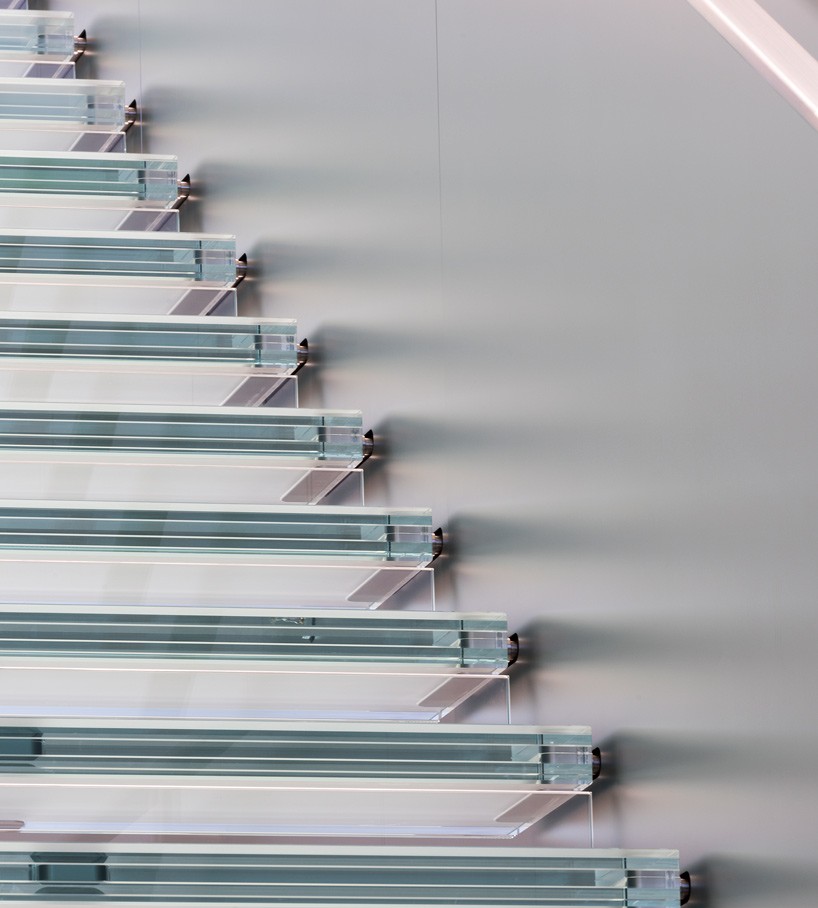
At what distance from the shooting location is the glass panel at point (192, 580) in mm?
2109

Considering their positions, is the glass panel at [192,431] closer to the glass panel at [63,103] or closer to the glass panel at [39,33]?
the glass panel at [63,103]

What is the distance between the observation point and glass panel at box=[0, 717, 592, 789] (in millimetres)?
1751

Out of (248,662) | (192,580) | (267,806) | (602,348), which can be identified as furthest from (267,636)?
(602,348)

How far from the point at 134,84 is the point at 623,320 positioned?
222cm

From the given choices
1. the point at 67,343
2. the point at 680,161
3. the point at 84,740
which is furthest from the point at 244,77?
the point at 84,740

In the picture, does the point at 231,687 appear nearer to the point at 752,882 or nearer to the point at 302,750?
the point at 302,750

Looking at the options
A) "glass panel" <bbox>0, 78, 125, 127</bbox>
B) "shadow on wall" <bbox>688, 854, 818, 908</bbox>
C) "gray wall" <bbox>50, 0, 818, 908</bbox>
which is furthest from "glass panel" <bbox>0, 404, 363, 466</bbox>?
"glass panel" <bbox>0, 78, 125, 127</bbox>

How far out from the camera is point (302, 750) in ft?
6.11

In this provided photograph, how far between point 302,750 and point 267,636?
234 millimetres

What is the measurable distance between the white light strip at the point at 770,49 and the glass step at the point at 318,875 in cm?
80

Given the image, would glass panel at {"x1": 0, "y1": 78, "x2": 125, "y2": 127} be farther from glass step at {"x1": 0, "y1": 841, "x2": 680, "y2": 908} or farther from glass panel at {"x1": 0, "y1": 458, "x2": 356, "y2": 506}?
glass step at {"x1": 0, "y1": 841, "x2": 680, "y2": 908}

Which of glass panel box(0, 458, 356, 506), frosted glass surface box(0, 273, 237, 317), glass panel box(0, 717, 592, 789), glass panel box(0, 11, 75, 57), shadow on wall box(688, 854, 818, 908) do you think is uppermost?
glass panel box(0, 11, 75, 57)

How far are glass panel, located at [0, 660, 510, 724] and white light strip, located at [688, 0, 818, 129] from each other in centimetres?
87

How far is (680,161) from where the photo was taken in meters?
1.94
